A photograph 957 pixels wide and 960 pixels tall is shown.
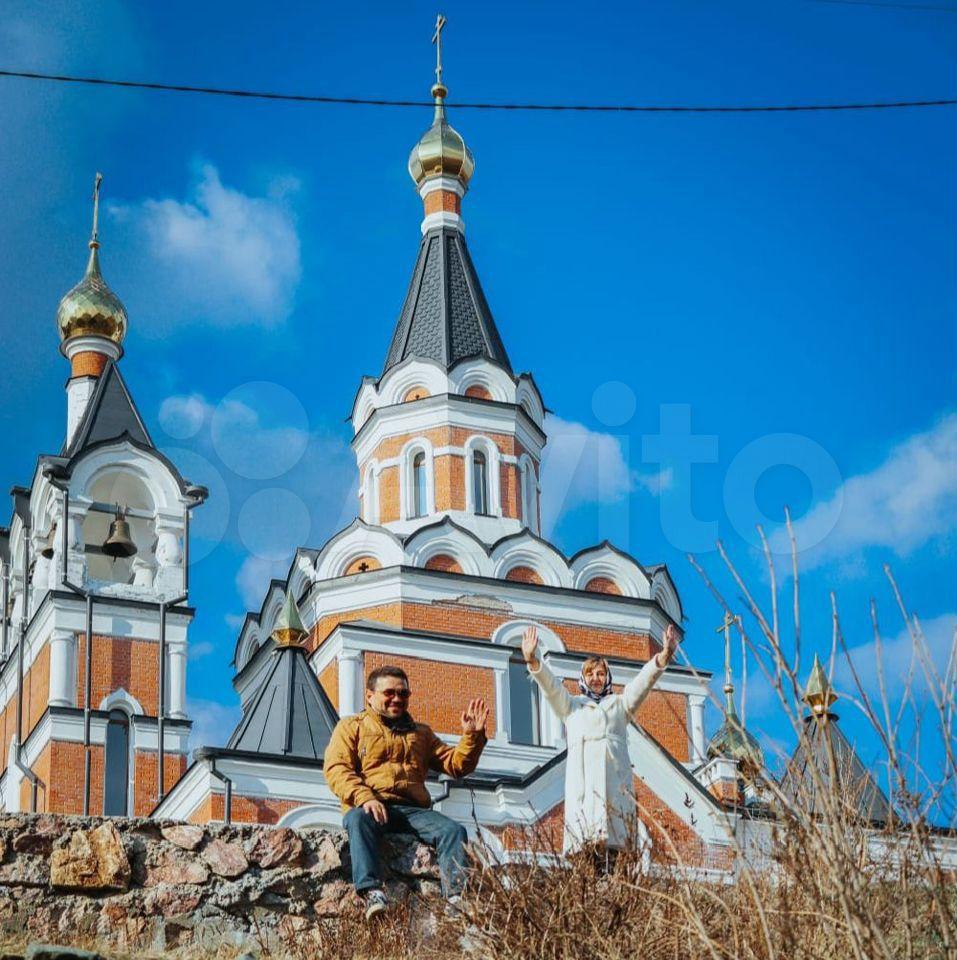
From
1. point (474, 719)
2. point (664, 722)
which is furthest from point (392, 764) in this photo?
point (664, 722)

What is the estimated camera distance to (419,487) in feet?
97.8

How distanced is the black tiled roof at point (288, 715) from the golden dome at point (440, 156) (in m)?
12.4

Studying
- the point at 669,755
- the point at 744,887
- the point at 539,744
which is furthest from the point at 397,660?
the point at 744,887

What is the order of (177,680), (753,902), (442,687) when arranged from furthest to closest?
(177,680) → (442,687) → (753,902)

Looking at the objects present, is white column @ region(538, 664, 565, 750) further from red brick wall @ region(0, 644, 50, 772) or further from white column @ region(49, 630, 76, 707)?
red brick wall @ region(0, 644, 50, 772)

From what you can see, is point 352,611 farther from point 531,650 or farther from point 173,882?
point 173,882

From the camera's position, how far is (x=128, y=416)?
1155 inches

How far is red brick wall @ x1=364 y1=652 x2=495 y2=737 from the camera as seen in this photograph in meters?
25.8

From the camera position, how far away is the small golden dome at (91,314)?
30.7 m

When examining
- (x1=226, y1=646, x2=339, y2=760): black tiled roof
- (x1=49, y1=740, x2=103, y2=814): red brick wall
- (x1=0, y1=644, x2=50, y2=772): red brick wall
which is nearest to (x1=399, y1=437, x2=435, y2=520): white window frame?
(x1=0, y1=644, x2=50, y2=772): red brick wall

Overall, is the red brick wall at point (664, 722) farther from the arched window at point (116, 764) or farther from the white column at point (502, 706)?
the arched window at point (116, 764)

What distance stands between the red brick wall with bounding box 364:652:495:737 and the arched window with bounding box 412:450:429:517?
3.61 m

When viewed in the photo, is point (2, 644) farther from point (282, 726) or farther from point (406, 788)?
point (406, 788)

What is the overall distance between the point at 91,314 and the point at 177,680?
7.15 meters
